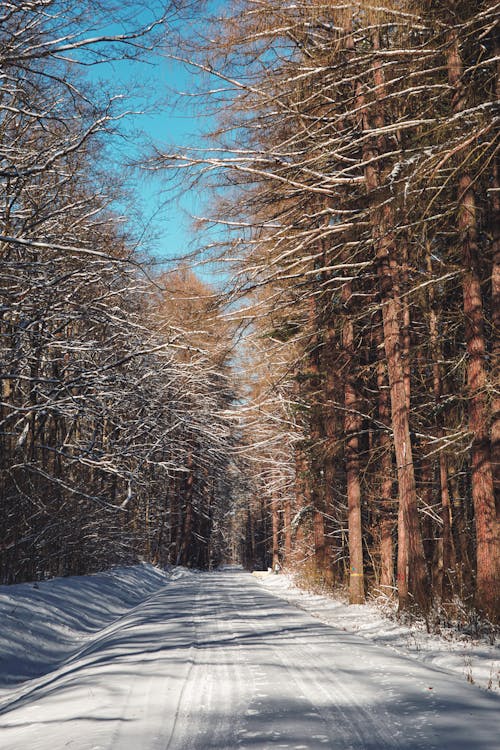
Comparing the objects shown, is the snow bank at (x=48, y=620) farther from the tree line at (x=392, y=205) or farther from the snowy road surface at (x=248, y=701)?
the tree line at (x=392, y=205)

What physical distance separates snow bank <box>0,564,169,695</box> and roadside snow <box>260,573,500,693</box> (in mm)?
4436

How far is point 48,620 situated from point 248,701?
22.4 ft

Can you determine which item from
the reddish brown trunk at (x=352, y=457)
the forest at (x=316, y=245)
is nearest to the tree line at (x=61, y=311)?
the forest at (x=316, y=245)

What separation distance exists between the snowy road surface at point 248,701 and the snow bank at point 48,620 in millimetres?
1080

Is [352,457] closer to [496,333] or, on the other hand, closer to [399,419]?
[399,419]

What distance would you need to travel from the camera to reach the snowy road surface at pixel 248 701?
3.97m

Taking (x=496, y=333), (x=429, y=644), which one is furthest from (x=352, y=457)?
(x=429, y=644)

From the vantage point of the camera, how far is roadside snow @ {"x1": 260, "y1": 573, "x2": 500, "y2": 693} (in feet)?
21.5

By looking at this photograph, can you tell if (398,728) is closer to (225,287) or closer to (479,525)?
(479,525)

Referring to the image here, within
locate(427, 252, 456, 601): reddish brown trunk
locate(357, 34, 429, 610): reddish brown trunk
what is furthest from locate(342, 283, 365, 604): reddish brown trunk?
locate(357, 34, 429, 610): reddish brown trunk

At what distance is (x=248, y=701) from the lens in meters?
4.91

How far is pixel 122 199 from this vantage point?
45.9 ft

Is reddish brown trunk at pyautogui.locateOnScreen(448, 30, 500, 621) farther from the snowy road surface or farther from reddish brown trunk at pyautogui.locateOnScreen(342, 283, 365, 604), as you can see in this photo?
reddish brown trunk at pyautogui.locateOnScreen(342, 283, 365, 604)

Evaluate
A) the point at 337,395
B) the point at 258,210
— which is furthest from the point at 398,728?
the point at 337,395
